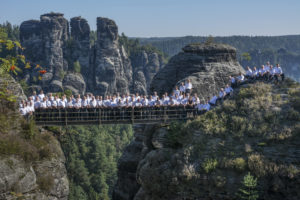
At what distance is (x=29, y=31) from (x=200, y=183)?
130352 mm

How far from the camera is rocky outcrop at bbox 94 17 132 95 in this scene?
138 m

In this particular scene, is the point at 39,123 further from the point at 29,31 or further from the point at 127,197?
the point at 29,31

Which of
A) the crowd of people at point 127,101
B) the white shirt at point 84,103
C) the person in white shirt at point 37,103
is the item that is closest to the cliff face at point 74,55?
the person in white shirt at point 37,103

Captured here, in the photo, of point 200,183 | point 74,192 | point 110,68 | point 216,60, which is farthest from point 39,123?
point 110,68

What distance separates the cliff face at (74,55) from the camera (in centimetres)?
13400

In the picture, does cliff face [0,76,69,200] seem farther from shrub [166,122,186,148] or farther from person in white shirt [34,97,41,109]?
shrub [166,122,186,148]

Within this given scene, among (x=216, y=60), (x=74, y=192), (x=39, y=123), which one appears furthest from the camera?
(x=74, y=192)

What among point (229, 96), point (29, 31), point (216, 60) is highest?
point (29, 31)

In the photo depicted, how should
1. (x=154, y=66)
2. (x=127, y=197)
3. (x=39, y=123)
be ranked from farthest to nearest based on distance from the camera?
(x=154, y=66) → (x=127, y=197) → (x=39, y=123)

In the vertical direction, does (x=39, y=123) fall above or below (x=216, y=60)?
below

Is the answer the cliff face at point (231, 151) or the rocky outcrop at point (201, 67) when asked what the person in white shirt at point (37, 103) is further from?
the rocky outcrop at point (201, 67)

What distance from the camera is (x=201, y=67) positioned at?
42.4 metres

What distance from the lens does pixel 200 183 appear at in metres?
21.8

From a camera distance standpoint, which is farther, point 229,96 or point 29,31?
point 29,31
